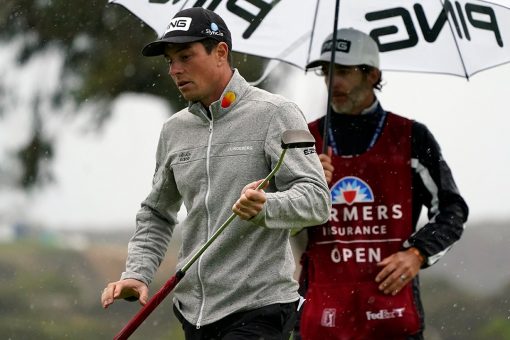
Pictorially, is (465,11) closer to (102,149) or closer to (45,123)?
(45,123)

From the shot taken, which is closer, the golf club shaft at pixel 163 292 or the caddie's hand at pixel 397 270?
the golf club shaft at pixel 163 292

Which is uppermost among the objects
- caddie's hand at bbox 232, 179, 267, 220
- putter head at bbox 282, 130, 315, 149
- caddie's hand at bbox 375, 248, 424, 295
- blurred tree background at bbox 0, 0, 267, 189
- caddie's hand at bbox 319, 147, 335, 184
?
putter head at bbox 282, 130, 315, 149

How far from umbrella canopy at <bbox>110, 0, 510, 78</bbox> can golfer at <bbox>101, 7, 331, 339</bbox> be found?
1.29 meters

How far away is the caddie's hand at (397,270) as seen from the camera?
19.1ft

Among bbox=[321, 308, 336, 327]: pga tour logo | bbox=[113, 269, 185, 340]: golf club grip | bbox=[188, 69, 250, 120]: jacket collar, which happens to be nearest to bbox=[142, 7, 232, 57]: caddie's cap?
bbox=[188, 69, 250, 120]: jacket collar

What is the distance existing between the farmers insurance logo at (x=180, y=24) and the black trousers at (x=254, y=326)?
1025 millimetres

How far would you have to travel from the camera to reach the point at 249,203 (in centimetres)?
454

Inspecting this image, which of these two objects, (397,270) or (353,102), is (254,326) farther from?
(353,102)

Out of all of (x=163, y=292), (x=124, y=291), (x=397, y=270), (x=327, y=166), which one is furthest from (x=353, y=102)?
(x=163, y=292)

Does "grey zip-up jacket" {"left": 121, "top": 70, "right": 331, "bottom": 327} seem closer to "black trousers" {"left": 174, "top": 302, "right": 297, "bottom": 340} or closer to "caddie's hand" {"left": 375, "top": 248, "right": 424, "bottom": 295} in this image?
"black trousers" {"left": 174, "top": 302, "right": 297, "bottom": 340}

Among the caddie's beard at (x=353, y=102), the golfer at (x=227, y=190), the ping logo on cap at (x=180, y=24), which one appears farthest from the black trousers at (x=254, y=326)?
the caddie's beard at (x=353, y=102)

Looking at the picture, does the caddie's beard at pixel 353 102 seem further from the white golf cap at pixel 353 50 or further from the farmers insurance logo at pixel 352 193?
the farmers insurance logo at pixel 352 193

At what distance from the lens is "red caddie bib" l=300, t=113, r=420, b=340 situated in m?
5.90

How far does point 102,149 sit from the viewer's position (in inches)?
680
